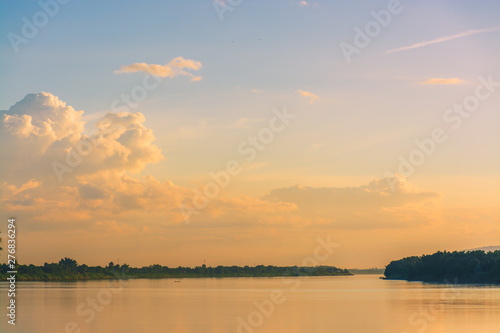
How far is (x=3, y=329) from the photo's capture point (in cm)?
5156

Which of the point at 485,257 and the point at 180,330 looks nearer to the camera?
the point at 180,330

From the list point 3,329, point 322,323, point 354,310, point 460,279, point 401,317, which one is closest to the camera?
point 3,329

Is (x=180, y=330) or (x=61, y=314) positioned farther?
(x=61, y=314)

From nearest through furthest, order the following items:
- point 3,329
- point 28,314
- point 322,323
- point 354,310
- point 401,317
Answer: point 3,329, point 322,323, point 401,317, point 28,314, point 354,310

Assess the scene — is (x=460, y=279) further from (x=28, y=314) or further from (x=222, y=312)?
(x=28, y=314)

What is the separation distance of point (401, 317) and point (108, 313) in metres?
34.3

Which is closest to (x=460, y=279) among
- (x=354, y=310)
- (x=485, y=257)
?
(x=485, y=257)

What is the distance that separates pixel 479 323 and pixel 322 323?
48.7ft

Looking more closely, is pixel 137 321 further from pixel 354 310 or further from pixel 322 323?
pixel 354 310

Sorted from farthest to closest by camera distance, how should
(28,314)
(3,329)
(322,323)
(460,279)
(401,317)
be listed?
1. (460,279)
2. (28,314)
3. (401,317)
4. (322,323)
5. (3,329)

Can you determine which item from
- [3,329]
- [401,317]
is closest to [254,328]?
[401,317]

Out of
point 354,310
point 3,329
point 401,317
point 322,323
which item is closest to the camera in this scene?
point 3,329

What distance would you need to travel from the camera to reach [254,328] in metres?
53.2

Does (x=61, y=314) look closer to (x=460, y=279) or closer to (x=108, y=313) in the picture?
(x=108, y=313)
